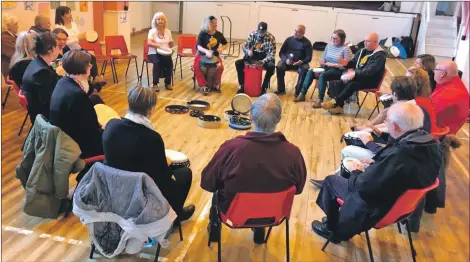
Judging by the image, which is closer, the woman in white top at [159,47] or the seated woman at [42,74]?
the seated woman at [42,74]

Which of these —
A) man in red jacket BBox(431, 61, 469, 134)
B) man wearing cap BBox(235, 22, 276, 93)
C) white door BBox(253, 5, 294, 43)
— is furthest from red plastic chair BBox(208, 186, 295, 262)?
white door BBox(253, 5, 294, 43)

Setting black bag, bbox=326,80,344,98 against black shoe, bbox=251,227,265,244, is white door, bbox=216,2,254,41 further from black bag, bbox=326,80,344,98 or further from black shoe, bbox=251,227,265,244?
black shoe, bbox=251,227,265,244

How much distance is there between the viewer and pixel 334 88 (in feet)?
21.3

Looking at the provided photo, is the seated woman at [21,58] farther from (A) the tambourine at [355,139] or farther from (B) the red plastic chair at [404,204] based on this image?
(B) the red plastic chair at [404,204]

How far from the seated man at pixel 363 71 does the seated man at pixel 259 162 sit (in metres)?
3.67

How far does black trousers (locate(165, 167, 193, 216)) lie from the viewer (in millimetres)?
2796

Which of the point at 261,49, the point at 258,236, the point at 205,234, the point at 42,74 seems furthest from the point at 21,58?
the point at 261,49

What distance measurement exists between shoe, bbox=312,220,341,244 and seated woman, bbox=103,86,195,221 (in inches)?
51.9

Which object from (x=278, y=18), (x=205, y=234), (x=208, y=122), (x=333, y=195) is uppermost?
(x=278, y=18)

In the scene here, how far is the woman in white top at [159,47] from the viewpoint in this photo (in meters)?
6.69

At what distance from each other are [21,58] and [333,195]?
355 centimetres

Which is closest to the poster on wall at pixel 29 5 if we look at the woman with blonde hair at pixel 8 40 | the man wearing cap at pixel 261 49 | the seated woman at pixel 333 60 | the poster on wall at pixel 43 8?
the poster on wall at pixel 43 8

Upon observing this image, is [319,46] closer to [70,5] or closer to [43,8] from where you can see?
[70,5]

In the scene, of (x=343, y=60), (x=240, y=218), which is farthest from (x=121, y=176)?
(x=343, y=60)
